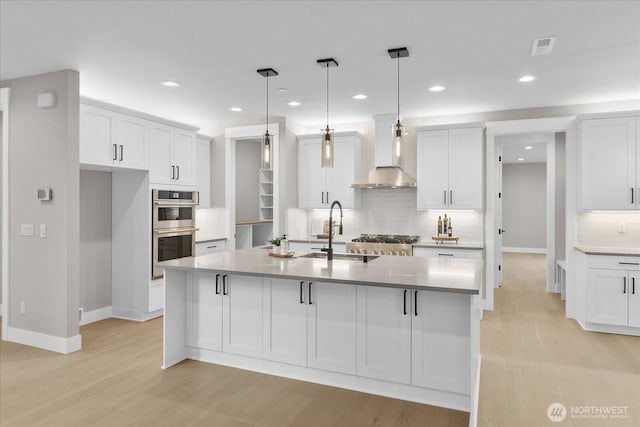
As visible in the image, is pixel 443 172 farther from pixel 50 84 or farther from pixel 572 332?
pixel 50 84

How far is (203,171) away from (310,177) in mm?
1698

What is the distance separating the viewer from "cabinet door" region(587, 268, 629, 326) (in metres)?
4.56

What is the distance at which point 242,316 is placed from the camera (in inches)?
139

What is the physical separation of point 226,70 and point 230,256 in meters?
1.84

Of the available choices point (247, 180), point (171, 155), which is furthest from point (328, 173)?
point (247, 180)

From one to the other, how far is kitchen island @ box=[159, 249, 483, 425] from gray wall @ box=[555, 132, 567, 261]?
13.0 ft

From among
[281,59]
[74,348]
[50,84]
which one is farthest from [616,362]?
[50,84]

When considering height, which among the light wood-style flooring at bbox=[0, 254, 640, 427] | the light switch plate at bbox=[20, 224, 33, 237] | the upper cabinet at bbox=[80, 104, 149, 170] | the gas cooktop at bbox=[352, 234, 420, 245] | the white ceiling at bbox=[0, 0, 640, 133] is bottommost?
the light wood-style flooring at bbox=[0, 254, 640, 427]

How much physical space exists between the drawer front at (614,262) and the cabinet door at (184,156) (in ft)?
16.8

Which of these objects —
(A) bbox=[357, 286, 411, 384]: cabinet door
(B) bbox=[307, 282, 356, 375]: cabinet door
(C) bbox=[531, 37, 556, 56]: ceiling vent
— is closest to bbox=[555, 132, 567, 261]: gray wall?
(C) bbox=[531, 37, 556, 56]: ceiling vent

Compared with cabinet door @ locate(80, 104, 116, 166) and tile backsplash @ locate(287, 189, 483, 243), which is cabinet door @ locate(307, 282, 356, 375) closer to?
cabinet door @ locate(80, 104, 116, 166)

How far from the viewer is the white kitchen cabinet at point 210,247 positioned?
5910 millimetres

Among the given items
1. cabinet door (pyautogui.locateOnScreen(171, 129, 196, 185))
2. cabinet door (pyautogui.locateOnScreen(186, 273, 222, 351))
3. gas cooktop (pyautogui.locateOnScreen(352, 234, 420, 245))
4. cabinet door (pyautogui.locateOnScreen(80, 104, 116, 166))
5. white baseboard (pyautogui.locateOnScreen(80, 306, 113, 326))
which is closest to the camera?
cabinet door (pyautogui.locateOnScreen(186, 273, 222, 351))

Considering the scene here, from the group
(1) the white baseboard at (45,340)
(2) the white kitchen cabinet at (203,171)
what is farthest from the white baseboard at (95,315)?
(2) the white kitchen cabinet at (203,171)
